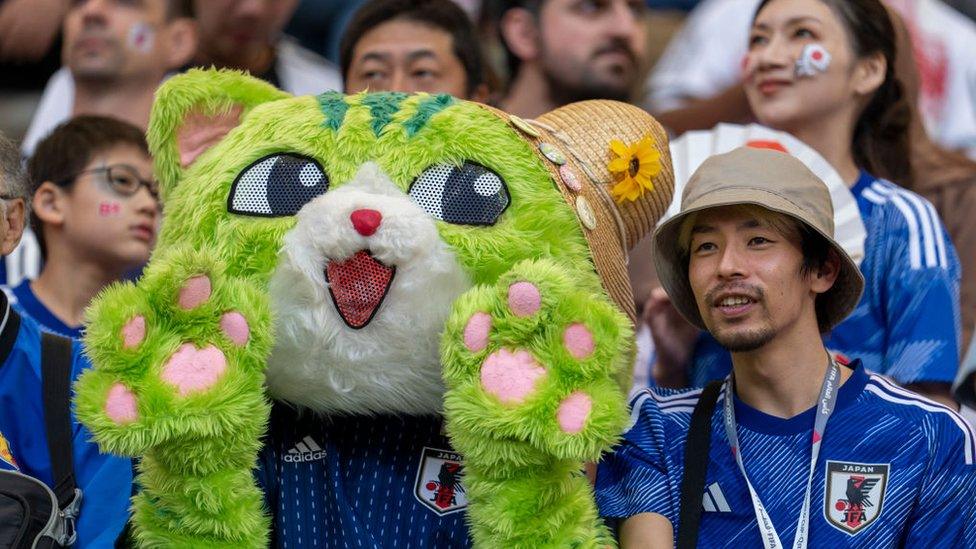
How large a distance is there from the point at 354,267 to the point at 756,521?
3.23 feet

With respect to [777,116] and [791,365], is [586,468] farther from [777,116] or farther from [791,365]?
[777,116]

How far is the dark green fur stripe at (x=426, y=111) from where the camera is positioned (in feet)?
10.4

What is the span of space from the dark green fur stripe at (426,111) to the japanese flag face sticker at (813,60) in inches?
63.2

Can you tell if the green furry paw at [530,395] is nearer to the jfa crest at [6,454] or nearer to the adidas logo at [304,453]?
the adidas logo at [304,453]

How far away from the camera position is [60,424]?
3195mm

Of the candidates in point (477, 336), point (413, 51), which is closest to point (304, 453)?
point (477, 336)

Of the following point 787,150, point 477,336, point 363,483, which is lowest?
point 363,483

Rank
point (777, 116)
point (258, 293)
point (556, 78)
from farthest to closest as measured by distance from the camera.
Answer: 1. point (556, 78)
2. point (777, 116)
3. point (258, 293)

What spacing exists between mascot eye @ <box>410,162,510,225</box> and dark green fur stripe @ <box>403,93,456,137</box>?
3.8 inches

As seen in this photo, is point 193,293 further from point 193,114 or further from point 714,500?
point 714,500

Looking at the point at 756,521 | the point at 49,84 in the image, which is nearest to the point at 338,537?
the point at 756,521

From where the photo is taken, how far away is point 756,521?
3.22 meters

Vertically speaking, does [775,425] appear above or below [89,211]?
below

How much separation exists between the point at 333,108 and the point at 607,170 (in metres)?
0.60
